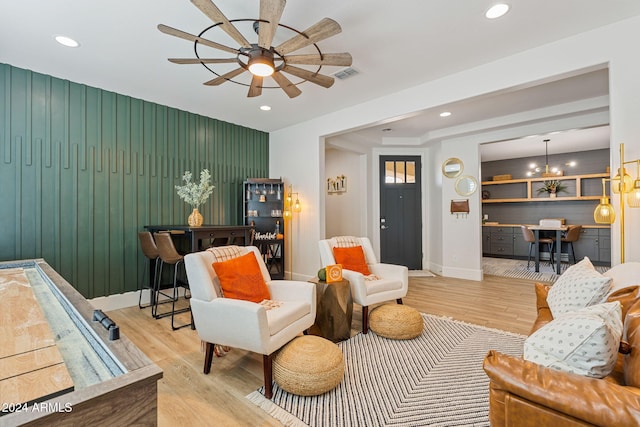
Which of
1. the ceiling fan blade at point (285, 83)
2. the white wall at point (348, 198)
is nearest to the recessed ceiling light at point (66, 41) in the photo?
the ceiling fan blade at point (285, 83)

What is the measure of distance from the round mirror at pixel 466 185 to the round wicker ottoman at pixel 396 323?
135 inches

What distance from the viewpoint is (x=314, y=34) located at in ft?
6.72

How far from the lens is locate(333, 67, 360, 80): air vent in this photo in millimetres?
3228

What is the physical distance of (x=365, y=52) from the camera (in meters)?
2.90

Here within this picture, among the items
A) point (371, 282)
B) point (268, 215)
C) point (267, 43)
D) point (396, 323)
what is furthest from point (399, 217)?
point (267, 43)

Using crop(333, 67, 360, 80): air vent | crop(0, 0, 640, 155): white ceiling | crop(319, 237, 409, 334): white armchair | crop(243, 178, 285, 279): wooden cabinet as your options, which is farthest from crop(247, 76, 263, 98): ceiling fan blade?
crop(243, 178, 285, 279): wooden cabinet

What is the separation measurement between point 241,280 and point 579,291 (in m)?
2.29

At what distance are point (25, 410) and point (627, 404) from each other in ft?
5.25

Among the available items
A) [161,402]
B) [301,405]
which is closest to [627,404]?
[301,405]

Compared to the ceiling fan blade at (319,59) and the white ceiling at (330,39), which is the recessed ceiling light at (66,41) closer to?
the white ceiling at (330,39)

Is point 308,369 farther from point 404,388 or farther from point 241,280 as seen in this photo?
point 241,280

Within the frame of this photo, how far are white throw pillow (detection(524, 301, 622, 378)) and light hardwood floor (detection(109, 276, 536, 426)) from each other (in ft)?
4.68

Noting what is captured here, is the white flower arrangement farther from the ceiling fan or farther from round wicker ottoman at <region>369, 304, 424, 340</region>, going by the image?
round wicker ottoman at <region>369, 304, 424, 340</region>

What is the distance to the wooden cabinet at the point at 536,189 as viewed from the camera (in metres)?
7.03
